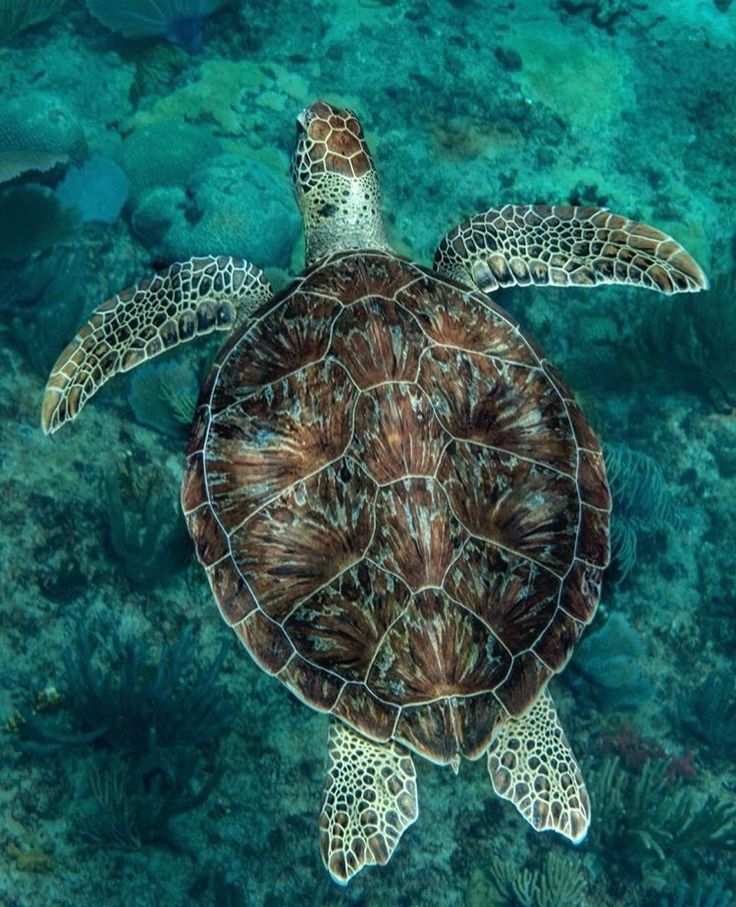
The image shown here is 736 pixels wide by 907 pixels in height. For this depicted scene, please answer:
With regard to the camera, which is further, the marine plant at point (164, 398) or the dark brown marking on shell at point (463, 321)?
the marine plant at point (164, 398)

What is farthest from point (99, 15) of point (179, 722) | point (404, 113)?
point (179, 722)

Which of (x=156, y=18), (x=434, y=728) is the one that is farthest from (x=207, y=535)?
(x=156, y=18)

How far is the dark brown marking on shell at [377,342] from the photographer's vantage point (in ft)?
9.87

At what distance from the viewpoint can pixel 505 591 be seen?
117 inches

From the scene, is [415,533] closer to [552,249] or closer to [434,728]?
[434,728]

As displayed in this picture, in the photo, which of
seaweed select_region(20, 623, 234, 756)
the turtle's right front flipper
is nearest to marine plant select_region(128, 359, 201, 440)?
the turtle's right front flipper

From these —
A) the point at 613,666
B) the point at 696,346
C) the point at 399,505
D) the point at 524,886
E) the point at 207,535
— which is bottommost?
the point at 524,886

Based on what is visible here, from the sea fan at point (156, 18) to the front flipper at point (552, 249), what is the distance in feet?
15.0

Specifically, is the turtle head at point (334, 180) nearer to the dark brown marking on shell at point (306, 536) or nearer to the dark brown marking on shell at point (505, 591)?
the dark brown marking on shell at point (306, 536)

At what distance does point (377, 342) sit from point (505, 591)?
1.12m

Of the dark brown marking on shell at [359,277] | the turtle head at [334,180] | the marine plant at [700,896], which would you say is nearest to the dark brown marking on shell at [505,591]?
the dark brown marking on shell at [359,277]

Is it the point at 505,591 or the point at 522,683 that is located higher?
the point at 505,591

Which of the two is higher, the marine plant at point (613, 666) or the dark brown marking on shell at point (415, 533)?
the dark brown marking on shell at point (415, 533)

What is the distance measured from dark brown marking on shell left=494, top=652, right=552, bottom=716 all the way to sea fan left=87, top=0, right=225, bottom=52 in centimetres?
681
